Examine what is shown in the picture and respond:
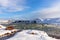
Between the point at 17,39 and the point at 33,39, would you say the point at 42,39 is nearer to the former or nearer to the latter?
the point at 33,39

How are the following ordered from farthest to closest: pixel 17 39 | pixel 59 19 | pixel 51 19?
pixel 51 19, pixel 59 19, pixel 17 39

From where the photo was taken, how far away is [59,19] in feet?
250

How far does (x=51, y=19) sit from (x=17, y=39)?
233 ft

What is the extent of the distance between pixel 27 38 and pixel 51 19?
70456 mm

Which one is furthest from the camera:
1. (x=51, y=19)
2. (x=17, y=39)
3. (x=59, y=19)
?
(x=51, y=19)

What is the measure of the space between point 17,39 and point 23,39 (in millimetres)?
487

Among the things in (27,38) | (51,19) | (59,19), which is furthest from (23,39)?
(51,19)

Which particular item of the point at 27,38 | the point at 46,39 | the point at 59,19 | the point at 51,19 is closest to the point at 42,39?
the point at 46,39

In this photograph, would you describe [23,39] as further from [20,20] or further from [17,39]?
[20,20]

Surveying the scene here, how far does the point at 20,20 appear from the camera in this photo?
86188 millimetres

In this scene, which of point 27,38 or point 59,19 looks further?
point 59,19

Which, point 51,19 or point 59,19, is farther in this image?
point 51,19

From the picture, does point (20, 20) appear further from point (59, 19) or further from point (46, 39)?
point (46, 39)

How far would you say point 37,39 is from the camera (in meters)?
12.3
